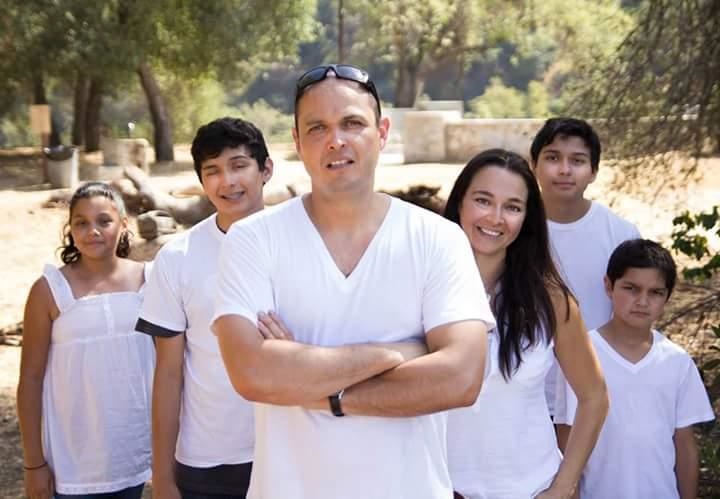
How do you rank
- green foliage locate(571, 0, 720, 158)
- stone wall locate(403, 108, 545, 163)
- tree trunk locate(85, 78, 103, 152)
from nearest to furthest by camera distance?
green foliage locate(571, 0, 720, 158), stone wall locate(403, 108, 545, 163), tree trunk locate(85, 78, 103, 152)

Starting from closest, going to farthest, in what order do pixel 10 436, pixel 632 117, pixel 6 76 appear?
pixel 10 436, pixel 632 117, pixel 6 76

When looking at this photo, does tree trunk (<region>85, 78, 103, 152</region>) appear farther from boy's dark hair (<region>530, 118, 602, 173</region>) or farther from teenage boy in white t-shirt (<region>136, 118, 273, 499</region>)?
teenage boy in white t-shirt (<region>136, 118, 273, 499</region>)

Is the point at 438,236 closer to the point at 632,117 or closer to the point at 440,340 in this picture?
the point at 440,340

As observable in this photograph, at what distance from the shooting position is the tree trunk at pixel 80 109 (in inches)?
932

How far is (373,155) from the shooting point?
6.79ft

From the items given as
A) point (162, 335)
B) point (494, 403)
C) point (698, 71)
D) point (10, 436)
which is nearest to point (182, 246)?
point (162, 335)

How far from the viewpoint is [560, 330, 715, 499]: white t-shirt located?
2.88 m

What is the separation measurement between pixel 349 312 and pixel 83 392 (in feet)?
4.50

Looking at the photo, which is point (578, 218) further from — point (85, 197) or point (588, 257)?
point (85, 197)

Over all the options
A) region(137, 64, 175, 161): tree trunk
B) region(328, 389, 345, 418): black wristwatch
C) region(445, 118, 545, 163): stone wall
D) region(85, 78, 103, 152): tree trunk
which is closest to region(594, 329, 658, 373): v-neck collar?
region(328, 389, 345, 418): black wristwatch

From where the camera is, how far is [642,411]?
2898 mm

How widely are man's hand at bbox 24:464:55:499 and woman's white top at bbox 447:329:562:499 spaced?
1379 millimetres

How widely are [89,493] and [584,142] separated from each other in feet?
6.35

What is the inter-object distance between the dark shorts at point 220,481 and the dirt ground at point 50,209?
8.93ft
